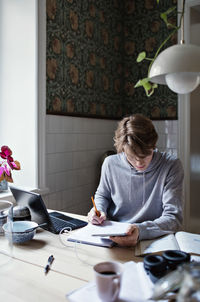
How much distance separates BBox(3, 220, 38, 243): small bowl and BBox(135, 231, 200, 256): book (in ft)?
1.59

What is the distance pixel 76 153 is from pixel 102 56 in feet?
3.59

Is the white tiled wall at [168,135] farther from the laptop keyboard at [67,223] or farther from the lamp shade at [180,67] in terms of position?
the lamp shade at [180,67]

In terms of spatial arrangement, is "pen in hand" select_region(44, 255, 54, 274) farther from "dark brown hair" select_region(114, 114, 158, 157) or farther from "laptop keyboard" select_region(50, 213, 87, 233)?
"dark brown hair" select_region(114, 114, 158, 157)

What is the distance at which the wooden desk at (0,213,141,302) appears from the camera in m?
0.93

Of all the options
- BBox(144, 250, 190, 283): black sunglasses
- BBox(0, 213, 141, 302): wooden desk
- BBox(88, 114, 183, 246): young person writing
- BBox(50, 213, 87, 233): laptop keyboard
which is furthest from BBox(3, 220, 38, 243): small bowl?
BBox(144, 250, 190, 283): black sunglasses

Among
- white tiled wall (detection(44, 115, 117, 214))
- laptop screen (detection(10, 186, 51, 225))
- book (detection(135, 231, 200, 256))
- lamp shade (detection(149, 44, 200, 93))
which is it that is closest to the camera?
lamp shade (detection(149, 44, 200, 93))

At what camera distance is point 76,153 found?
269cm

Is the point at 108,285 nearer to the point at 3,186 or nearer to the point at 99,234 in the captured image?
the point at 99,234

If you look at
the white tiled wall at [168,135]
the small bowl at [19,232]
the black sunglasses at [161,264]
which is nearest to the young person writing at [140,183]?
the small bowl at [19,232]

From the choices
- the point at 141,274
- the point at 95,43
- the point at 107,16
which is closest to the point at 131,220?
the point at 141,274

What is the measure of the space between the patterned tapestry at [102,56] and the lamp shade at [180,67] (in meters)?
1.39

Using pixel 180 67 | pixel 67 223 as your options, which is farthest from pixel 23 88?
pixel 180 67

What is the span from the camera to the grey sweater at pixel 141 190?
1.66m

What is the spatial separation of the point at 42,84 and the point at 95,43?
0.98 m
